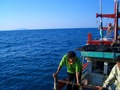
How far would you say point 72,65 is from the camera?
8125 millimetres

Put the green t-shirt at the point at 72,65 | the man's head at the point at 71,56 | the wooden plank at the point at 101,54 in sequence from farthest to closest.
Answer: the wooden plank at the point at 101,54, the green t-shirt at the point at 72,65, the man's head at the point at 71,56

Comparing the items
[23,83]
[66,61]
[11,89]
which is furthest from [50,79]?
[66,61]

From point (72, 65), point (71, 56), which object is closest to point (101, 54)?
point (72, 65)

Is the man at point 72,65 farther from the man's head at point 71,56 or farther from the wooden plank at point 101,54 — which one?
the wooden plank at point 101,54

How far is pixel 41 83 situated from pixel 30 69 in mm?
6016

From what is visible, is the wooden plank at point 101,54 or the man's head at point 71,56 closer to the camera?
the man's head at point 71,56

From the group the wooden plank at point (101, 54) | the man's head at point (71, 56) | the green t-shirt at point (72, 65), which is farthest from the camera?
the wooden plank at point (101, 54)

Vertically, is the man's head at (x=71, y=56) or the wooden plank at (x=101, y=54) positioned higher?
the man's head at (x=71, y=56)

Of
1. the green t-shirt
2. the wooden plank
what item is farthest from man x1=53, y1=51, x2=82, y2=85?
the wooden plank

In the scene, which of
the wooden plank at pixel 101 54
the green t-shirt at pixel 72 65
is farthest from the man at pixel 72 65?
the wooden plank at pixel 101 54

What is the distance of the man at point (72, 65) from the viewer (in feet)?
25.2

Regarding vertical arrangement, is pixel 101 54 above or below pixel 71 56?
below

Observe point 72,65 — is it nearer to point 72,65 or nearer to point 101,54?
point 72,65

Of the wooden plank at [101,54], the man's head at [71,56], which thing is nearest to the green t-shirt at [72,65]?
the man's head at [71,56]
